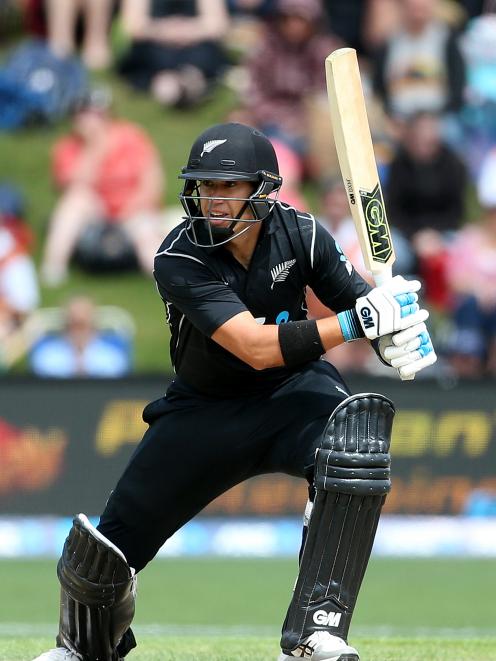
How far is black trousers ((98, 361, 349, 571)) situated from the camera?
14.1 ft

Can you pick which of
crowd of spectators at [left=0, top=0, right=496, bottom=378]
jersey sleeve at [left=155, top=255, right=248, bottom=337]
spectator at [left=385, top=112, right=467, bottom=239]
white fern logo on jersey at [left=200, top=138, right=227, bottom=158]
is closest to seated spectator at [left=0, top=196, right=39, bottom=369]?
crowd of spectators at [left=0, top=0, right=496, bottom=378]

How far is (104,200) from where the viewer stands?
406 inches

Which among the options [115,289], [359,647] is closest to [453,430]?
[115,289]

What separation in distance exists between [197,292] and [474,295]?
18.6 ft

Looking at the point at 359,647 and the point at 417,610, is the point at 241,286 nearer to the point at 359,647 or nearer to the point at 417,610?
the point at 359,647

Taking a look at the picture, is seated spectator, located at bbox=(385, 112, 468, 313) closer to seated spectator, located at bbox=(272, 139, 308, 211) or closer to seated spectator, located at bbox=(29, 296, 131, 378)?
seated spectator, located at bbox=(272, 139, 308, 211)

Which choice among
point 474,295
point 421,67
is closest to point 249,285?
point 474,295

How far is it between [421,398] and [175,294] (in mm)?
4760

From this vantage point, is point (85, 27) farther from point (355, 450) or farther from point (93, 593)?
point (355, 450)

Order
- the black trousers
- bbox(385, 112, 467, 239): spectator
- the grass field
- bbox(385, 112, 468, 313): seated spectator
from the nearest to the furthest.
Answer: the black trousers < the grass field < bbox(385, 112, 468, 313): seated spectator < bbox(385, 112, 467, 239): spectator

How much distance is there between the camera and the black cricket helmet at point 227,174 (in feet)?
13.8

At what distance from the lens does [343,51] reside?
4.17 m

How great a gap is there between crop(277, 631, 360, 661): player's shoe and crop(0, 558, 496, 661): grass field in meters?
0.77

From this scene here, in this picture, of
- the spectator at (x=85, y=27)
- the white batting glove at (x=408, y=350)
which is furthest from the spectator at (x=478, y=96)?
the white batting glove at (x=408, y=350)
